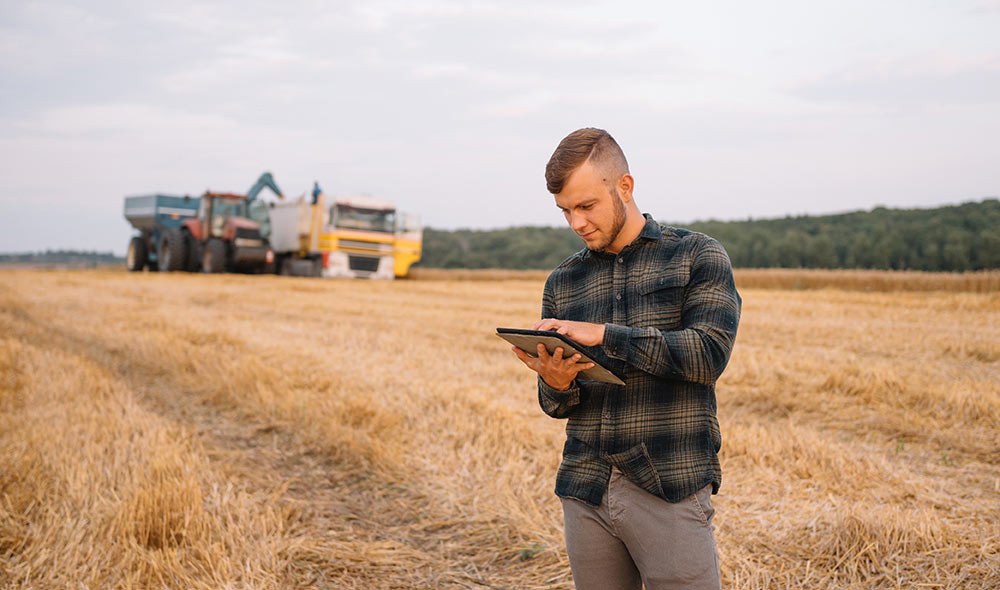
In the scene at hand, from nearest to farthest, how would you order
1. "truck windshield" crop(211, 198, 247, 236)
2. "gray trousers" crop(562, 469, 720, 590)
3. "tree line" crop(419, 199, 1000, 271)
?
"gray trousers" crop(562, 469, 720, 590)
"truck windshield" crop(211, 198, 247, 236)
"tree line" crop(419, 199, 1000, 271)

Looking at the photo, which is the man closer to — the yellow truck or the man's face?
the man's face

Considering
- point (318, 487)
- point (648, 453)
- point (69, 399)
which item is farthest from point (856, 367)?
point (69, 399)

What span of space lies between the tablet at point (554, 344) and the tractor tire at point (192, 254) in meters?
27.7

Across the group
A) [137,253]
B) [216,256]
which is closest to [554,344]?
[216,256]

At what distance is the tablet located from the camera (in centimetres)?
196

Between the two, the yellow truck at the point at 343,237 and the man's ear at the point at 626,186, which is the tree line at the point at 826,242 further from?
the man's ear at the point at 626,186

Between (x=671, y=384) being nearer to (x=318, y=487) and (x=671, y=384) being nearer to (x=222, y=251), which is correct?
(x=318, y=487)

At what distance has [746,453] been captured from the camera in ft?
17.3

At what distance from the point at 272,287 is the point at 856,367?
51.1 feet

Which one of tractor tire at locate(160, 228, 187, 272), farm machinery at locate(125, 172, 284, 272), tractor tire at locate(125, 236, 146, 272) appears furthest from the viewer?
tractor tire at locate(125, 236, 146, 272)

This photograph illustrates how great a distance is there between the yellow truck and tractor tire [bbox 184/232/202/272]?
2526 millimetres

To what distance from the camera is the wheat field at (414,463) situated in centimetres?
372

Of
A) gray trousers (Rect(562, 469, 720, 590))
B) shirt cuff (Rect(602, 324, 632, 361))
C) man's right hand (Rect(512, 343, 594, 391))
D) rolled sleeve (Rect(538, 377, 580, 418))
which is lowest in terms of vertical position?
gray trousers (Rect(562, 469, 720, 590))

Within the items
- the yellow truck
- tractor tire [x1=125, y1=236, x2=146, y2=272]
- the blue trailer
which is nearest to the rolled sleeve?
the yellow truck
